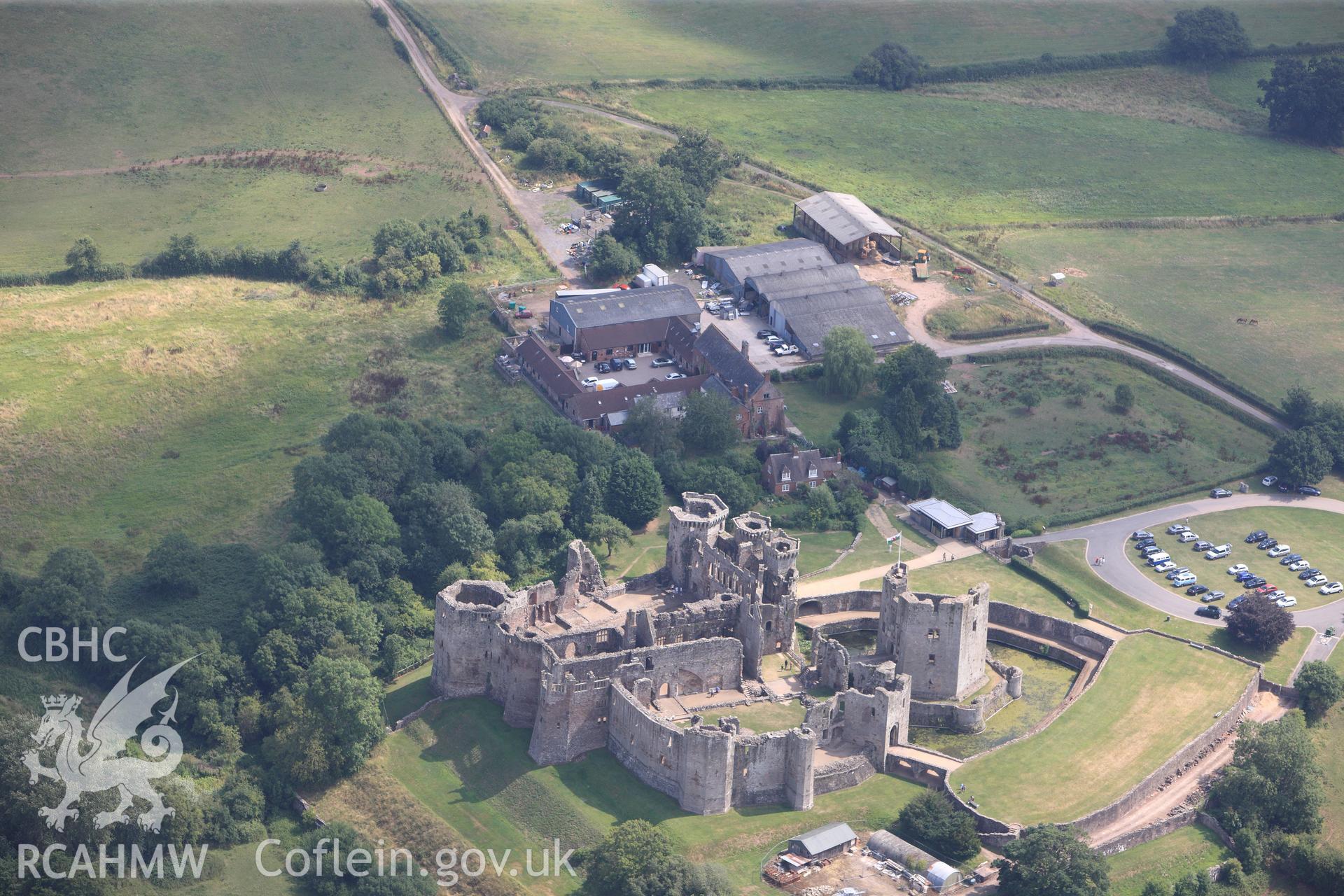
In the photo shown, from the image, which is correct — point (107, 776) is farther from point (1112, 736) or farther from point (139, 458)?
point (1112, 736)

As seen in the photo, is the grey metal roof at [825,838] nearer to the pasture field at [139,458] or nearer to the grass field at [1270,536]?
the grass field at [1270,536]

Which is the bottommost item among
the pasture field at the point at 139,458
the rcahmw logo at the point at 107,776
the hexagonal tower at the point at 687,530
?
the rcahmw logo at the point at 107,776

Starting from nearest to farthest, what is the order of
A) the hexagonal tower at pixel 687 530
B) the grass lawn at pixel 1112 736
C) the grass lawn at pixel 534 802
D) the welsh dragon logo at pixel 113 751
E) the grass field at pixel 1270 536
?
1. the grass lawn at pixel 534 802
2. the welsh dragon logo at pixel 113 751
3. the grass lawn at pixel 1112 736
4. the hexagonal tower at pixel 687 530
5. the grass field at pixel 1270 536

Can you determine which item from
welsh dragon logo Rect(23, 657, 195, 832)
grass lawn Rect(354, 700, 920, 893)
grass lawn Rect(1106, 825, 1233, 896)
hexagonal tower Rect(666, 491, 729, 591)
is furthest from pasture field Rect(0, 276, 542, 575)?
grass lawn Rect(1106, 825, 1233, 896)

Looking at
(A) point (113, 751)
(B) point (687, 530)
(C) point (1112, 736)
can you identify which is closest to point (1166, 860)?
(C) point (1112, 736)

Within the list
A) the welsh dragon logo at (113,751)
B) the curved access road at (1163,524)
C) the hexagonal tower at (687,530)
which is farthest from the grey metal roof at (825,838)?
the welsh dragon logo at (113,751)

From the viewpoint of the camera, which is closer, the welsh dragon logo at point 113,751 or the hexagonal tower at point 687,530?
the welsh dragon logo at point 113,751
